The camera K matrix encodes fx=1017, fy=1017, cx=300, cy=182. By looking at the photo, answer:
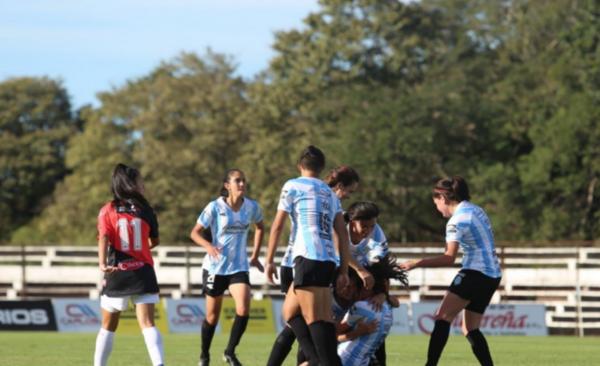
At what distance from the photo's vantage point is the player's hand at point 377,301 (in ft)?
25.5

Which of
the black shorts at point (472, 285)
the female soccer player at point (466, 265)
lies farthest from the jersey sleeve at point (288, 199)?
the black shorts at point (472, 285)

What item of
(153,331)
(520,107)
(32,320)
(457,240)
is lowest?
(32,320)

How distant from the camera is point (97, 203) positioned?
52.2m

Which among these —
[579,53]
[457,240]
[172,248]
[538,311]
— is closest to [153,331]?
[457,240]

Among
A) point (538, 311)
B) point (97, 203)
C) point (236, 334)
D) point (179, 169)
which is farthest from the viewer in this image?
point (97, 203)

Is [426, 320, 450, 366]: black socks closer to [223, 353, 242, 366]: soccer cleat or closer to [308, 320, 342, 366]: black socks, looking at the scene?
[308, 320, 342, 366]: black socks

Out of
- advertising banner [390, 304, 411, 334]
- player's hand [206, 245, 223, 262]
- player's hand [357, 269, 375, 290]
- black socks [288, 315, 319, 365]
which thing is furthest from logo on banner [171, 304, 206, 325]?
player's hand [357, 269, 375, 290]

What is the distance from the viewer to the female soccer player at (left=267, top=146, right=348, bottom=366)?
25.3 feet

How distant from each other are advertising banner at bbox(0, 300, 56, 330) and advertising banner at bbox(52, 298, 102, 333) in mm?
173

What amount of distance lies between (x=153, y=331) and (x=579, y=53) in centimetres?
2867

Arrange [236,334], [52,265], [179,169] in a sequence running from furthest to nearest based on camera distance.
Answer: [179,169] → [52,265] → [236,334]

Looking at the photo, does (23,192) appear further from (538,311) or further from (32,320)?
(538,311)

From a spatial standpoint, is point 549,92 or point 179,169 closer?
→ point 549,92

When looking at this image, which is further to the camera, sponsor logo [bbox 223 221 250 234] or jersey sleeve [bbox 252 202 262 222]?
jersey sleeve [bbox 252 202 262 222]
